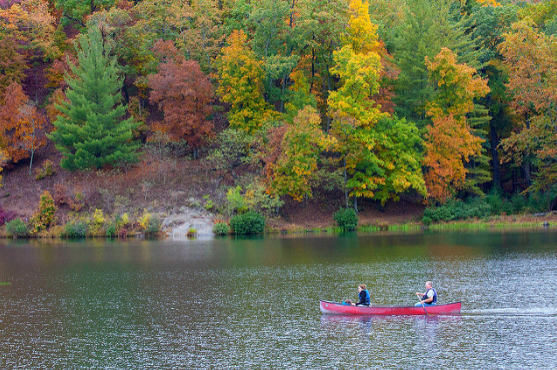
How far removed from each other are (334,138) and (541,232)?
72.1 feet

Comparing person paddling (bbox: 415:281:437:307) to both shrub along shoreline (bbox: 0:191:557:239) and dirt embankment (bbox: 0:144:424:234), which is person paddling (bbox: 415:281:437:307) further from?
dirt embankment (bbox: 0:144:424:234)

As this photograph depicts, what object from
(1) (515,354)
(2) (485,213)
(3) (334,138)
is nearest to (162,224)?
(3) (334,138)

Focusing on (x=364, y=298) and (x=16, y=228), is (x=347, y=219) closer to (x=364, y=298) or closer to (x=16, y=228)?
(x=16, y=228)

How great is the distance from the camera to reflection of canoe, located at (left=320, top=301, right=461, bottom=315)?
25.7 m

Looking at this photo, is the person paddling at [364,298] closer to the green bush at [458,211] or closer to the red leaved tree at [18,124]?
the green bush at [458,211]

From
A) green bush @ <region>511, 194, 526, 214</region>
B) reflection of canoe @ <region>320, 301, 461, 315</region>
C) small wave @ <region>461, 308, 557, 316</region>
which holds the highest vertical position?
green bush @ <region>511, 194, 526, 214</region>

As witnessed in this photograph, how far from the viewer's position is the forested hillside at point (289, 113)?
61.7 metres

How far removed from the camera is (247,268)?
38.3 metres

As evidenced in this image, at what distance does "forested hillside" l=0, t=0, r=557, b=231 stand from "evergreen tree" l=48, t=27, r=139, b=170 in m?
0.23

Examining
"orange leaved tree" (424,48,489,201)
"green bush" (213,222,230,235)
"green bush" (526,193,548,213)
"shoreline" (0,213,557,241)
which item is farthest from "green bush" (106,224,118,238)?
"green bush" (526,193,548,213)

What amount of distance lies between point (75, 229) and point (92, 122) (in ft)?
44.2

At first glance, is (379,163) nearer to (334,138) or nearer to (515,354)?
(334,138)

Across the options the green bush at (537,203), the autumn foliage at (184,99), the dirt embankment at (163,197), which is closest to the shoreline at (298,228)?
the dirt embankment at (163,197)

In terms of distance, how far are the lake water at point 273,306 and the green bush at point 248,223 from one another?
11.5 meters
